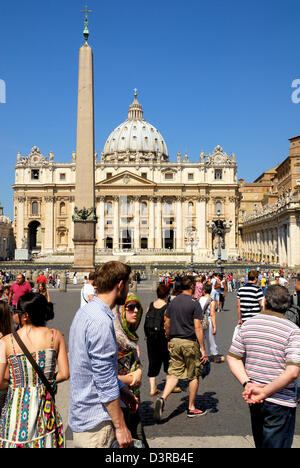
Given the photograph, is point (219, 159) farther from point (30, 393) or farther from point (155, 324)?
point (30, 393)

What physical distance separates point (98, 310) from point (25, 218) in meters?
76.2

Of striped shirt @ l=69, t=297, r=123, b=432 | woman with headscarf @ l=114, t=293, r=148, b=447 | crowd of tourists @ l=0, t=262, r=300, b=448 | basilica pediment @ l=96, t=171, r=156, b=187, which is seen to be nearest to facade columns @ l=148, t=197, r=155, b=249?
basilica pediment @ l=96, t=171, r=156, b=187

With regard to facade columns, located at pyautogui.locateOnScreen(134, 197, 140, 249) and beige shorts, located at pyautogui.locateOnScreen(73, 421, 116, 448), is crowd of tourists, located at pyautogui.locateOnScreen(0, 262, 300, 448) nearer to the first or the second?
beige shorts, located at pyautogui.locateOnScreen(73, 421, 116, 448)

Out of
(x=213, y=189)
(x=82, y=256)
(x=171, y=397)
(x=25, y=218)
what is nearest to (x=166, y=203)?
(x=213, y=189)

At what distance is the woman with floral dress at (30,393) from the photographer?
254 centimetres

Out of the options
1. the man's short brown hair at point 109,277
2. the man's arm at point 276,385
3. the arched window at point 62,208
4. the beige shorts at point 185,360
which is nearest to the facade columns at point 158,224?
the arched window at point 62,208

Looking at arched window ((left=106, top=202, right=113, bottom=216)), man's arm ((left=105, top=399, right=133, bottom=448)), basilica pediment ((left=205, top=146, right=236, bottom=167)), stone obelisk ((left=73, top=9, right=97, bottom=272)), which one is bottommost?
man's arm ((left=105, top=399, right=133, bottom=448))

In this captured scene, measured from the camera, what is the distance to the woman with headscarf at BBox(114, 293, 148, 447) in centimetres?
310

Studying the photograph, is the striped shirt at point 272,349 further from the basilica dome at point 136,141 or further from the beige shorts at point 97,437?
the basilica dome at point 136,141

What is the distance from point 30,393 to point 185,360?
9.23 feet

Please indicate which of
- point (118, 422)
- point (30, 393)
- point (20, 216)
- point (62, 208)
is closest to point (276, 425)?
point (118, 422)

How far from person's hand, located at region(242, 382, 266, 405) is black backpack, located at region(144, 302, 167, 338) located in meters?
2.59

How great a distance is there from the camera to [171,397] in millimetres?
5809
